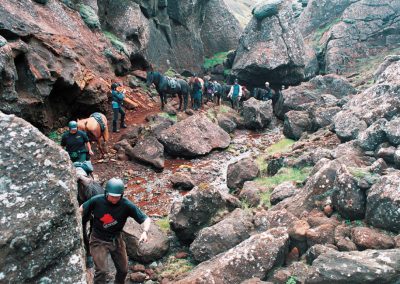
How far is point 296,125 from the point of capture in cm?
1941

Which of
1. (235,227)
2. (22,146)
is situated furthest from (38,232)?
(235,227)

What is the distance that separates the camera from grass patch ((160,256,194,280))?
856 centimetres

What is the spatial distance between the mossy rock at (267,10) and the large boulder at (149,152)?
1896 cm

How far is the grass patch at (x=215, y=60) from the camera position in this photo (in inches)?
1324

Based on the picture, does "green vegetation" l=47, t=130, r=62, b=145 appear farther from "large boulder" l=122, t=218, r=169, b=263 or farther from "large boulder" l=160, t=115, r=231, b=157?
"large boulder" l=122, t=218, r=169, b=263

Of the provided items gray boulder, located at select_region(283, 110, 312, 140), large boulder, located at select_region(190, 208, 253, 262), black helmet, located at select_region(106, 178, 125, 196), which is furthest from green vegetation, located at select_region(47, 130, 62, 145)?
gray boulder, located at select_region(283, 110, 312, 140)

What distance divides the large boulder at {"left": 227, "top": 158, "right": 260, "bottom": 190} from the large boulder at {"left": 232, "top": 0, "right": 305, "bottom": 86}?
16890 mm

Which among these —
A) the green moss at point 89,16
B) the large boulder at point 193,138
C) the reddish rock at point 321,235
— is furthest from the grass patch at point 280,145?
the green moss at point 89,16

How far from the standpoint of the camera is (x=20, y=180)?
4.82 metres

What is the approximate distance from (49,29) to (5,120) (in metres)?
12.6

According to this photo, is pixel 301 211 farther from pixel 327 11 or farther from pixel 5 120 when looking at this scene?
pixel 327 11

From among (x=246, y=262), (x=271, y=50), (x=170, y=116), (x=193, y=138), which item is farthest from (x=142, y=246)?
(x=271, y=50)

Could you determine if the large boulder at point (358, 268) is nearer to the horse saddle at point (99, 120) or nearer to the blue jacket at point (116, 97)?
the horse saddle at point (99, 120)

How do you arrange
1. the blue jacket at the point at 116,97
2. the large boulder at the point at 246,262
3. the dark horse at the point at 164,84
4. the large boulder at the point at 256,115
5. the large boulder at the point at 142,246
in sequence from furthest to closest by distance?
the large boulder at the point at 256,115, the dark horse at the point at 164,84, the blue jacket at the point at 116,97, the large boulder at the point at 142,246, the large boulder at the point at 246,262
